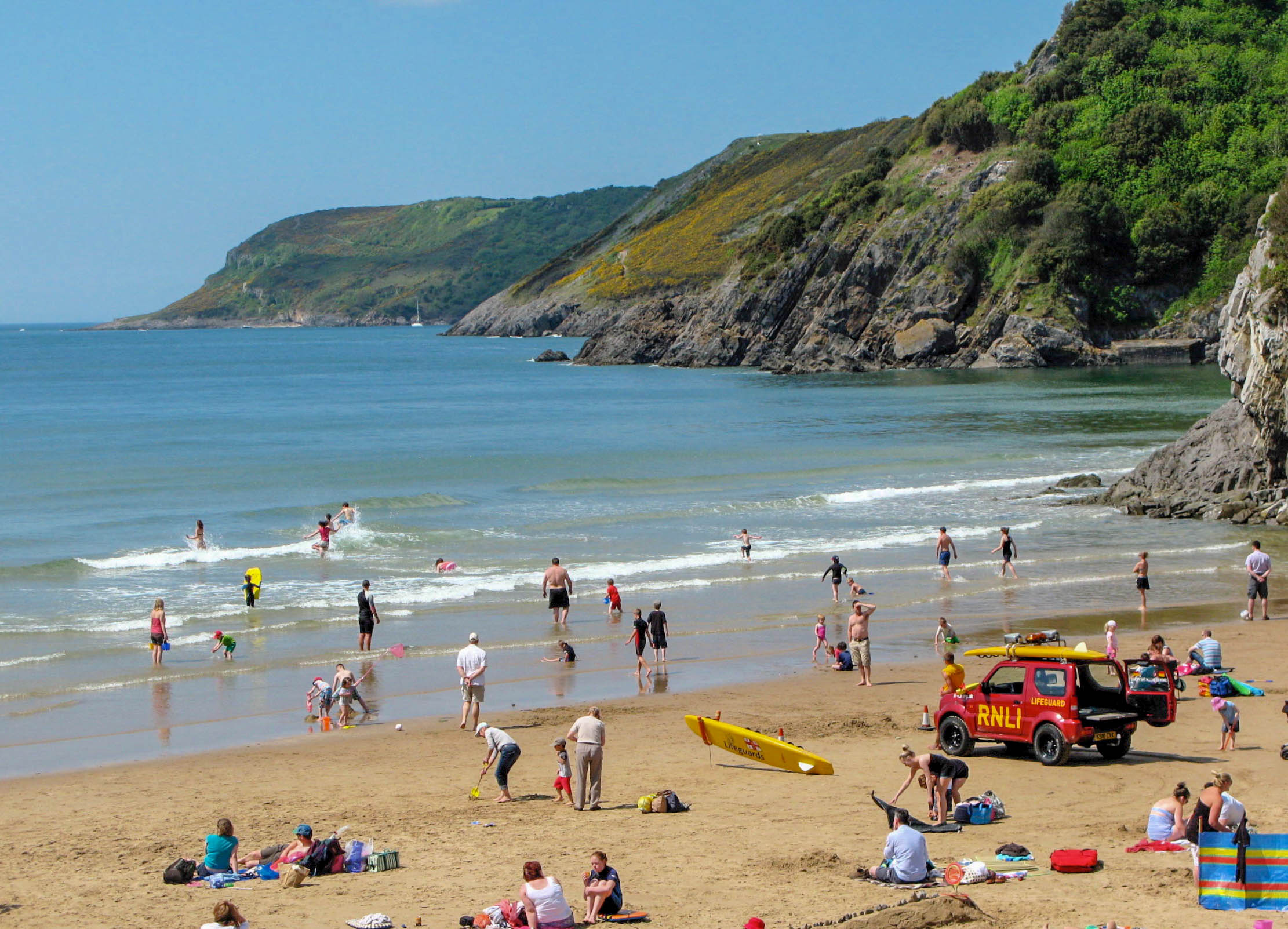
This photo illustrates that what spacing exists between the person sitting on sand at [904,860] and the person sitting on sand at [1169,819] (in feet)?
7.54

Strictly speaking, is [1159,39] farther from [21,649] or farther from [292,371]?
[21,649]

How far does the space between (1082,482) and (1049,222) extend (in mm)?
57119

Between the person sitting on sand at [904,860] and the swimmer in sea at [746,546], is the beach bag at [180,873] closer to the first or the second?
the person sitting on sand at [904,860]

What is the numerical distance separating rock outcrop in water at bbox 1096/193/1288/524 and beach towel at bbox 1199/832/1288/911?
23343 millimetres

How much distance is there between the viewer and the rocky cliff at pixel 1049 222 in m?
89.0

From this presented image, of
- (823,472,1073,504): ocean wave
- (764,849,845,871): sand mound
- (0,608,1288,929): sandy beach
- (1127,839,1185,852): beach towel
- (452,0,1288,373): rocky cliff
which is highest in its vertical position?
(452,0,1288,373): rocky cliff

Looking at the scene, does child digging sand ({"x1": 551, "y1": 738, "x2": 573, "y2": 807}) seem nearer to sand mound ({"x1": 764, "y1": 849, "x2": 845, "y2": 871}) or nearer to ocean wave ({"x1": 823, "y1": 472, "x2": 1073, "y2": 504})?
sand mound ({"x1": 764, "y1": 849, "x2": 845, "y2": 871})

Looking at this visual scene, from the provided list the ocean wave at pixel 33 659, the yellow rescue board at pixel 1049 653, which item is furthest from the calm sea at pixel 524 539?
the yellow rescue board at pixel 1049 653

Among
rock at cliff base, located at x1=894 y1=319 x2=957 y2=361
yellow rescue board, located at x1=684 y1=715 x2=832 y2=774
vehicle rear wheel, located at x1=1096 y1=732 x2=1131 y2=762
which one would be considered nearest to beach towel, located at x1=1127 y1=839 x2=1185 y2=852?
vehicle rear wheel, located at x1=1096 y1=732 x2=1131 y2=762

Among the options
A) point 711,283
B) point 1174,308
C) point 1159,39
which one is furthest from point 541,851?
point 711,283

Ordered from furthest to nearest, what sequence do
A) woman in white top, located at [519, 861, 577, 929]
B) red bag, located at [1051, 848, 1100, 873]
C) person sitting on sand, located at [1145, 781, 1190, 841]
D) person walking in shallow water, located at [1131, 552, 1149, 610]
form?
person walking in shallow water, located at [1131, 552, 1149, 610]
person sitting on sand, located at [1145, 781, 1190, 841]
red bag, located at [1051, 848, 1100, 873]
woman in white top, located at [519, 861, 577, 929]

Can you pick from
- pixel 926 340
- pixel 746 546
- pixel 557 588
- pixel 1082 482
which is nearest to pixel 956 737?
pixel 557 588

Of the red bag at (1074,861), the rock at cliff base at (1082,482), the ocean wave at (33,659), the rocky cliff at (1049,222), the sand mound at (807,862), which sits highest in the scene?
the rocky cliff at (1049,222)

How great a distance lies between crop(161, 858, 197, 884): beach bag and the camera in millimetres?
10852
